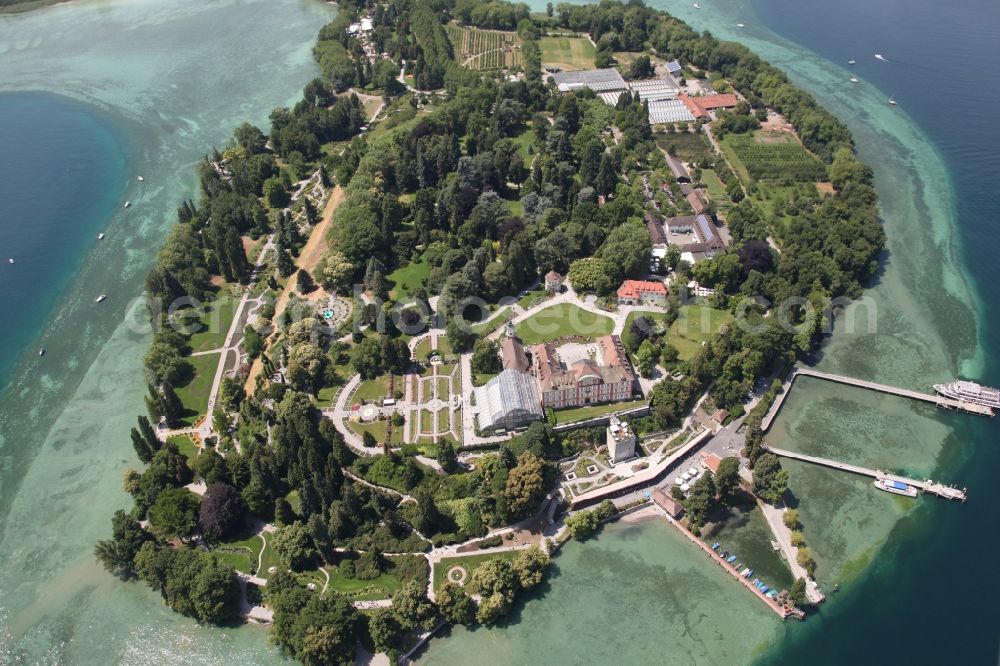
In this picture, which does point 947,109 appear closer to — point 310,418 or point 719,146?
point 719,146

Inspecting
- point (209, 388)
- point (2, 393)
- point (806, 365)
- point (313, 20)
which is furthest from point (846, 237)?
point (313, 20)

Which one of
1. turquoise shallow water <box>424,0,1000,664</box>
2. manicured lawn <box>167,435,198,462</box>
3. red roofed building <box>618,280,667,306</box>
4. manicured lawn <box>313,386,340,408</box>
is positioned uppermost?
red roofed building <box>618,280,667,306</box>

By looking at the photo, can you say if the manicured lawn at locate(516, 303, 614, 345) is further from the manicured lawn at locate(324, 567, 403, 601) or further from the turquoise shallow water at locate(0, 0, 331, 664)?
the turquoise shallow water at locate(0, 0, 331, 664)

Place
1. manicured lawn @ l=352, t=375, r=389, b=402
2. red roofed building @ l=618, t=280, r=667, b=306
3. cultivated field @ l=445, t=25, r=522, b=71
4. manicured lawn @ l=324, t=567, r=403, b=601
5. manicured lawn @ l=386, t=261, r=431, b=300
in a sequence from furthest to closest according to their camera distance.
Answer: cultivated field @ l=445, t=25, r=522, b=71
manicured lawn @ l=386, t=261, r=431, b=300
red roofed building @ l=618, t=280, r=667, b=306
manicured lawn @ l=352, t=375, r=389, b=402
manicured lawn @ l=324, t=567, r=403, b=601

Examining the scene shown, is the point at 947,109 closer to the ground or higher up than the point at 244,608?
higher up

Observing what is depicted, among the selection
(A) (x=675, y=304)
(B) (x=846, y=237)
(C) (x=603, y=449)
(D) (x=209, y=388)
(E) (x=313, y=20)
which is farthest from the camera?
(E) (x=313, y=20)

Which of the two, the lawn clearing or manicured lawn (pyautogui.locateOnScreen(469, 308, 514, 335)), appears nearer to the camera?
manicured lawn (pyautogui.locateOnScreen(469, 308, 514, 335))

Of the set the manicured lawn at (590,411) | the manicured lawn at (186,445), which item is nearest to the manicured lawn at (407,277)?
the manicured lawn at (590,411)

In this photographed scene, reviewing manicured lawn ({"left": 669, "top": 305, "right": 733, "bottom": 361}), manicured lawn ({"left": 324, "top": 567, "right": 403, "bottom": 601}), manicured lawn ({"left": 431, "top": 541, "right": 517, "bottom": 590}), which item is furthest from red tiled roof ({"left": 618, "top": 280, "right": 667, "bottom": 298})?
manicured lawn ({"left": 324, "top": 567, "right": 403, "bottom": 601})
